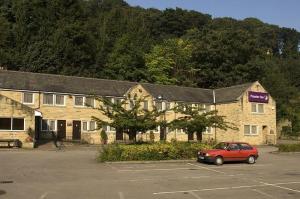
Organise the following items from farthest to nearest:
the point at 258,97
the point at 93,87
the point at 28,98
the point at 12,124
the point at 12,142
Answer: the point at 258,97
the point at 93,87
the point at 28,98
the point at 12,124
the point at 12,142

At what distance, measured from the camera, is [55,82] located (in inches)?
1962

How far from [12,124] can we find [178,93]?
76.7 feet

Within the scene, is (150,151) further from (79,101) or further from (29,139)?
(79,101)

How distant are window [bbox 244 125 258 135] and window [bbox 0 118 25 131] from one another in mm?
27683

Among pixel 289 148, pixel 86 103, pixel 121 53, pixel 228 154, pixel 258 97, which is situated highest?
pixel 121 53

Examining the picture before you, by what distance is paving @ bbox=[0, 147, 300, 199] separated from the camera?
17984 mm

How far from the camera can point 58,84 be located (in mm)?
49656

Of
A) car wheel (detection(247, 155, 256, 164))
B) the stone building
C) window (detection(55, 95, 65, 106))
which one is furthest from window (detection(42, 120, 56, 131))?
car wheel (detection(247, 155, 256, 164))

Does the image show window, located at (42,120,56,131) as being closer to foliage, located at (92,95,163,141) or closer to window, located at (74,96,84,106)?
window, located at (74,96,84,106)

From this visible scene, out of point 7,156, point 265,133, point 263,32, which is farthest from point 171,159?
point 263,32

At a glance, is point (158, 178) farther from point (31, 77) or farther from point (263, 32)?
point (263, 32)

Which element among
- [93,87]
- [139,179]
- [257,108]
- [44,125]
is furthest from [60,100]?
[139,179]

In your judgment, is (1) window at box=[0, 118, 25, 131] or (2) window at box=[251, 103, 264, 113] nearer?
(1) window at box=[0, 118, 25, 131]

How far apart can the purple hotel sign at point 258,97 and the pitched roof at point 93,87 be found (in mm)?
1061
